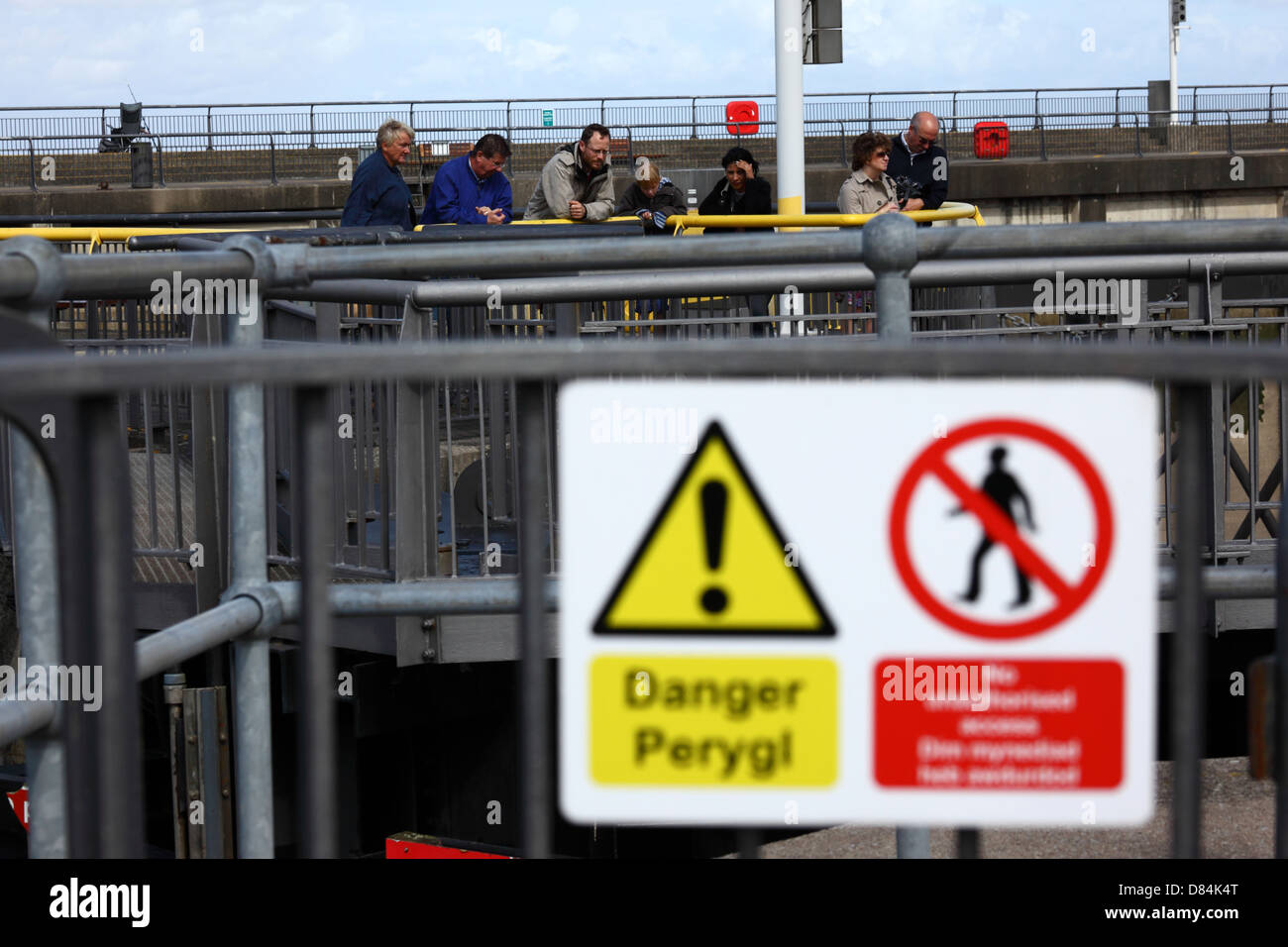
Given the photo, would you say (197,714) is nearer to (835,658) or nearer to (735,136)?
(835,658)

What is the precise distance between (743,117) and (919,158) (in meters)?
21.4

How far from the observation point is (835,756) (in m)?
2.05

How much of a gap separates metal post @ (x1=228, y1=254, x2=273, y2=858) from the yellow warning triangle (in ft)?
5.29

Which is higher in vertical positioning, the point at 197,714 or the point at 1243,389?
the point at 1243,389

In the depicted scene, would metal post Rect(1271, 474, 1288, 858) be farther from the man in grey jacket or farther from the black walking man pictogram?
the man in grey jacket

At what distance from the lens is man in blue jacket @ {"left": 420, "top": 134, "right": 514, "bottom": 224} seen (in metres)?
11.2

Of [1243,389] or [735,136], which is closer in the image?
[1243,389]

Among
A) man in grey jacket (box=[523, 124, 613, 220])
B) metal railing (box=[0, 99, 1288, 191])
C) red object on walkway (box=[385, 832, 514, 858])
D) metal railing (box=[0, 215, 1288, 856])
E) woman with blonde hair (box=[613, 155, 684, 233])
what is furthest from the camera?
metal railing (box=[0, 99, 1288, 191])

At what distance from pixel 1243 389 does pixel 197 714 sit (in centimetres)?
442

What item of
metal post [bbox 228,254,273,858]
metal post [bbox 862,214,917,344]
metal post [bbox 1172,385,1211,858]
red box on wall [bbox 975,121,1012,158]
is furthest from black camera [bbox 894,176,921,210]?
red box on wall [bbox 975,121,1012,158]
